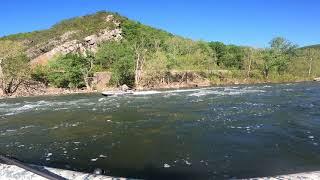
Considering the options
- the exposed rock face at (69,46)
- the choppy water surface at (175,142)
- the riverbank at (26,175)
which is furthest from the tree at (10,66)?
the riverbank at (26,175)

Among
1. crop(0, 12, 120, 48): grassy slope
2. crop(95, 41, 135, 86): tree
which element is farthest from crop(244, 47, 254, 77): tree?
crop(0, 12, 120, 48): grassy slope

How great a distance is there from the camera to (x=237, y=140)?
16422 millimetres

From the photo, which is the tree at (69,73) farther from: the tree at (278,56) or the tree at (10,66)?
the tree at (278,56)

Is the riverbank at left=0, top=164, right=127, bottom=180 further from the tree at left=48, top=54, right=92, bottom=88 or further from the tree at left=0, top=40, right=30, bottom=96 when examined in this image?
the tree at left=48, top=54, right=92, bottom=88

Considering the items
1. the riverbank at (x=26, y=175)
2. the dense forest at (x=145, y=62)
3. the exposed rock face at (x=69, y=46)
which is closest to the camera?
the riverbank at (x=26, y=175)

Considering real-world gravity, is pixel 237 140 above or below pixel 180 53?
below

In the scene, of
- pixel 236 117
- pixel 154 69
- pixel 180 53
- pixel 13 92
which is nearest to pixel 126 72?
pixel 154 69

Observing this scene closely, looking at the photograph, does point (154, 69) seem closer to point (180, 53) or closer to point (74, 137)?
point (180, 53)

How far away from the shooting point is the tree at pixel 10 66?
57375 mm

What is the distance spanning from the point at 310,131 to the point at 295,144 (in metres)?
3.13

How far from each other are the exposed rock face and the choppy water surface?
204 ft

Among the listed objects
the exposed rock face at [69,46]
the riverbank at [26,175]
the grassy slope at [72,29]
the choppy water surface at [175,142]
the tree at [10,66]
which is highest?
the grassy slope at [72,29]

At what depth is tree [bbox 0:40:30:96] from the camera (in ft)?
188

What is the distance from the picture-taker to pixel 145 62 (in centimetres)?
7256
